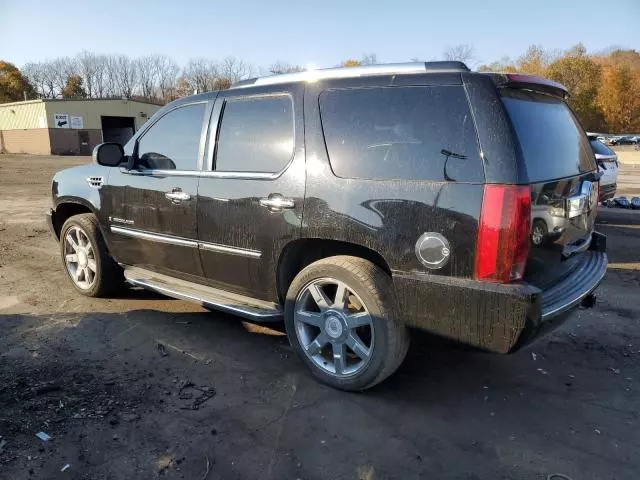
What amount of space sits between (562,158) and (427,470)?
79.7 inches

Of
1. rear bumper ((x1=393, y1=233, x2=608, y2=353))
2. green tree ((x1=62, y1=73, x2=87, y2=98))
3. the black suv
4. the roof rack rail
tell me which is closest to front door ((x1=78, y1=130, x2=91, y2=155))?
the black suv

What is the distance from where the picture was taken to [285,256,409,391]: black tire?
3.02 meters

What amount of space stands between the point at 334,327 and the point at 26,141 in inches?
1976

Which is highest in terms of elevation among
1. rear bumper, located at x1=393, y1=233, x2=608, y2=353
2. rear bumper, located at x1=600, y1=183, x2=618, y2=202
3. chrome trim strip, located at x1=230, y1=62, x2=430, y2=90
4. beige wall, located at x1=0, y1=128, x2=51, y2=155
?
chrome trim strip, located at x1=230, y1=62, x2=430, y2=90

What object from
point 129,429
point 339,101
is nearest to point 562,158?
point 339,101

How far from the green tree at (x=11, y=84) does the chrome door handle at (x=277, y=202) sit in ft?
257

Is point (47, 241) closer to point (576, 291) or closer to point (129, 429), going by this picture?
point (129, 429)

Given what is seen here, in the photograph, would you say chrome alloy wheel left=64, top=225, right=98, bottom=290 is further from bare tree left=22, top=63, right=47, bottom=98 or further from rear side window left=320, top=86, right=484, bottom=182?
bare tree left=22, top=63, right=47, bottom=98

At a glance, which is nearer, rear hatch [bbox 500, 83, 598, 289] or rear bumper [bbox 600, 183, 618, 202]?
rear hatch [bbox 500, 83, 598, 289]

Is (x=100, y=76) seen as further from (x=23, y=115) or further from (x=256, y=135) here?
(x=256, y=135)

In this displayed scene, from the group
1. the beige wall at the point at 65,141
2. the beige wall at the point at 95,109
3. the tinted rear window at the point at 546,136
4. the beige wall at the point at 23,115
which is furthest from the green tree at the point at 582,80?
the tinted rear window at the point at 546,136

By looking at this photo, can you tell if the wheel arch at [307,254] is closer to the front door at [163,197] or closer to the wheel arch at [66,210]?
the front door at [163,197]

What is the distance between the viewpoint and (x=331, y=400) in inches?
127

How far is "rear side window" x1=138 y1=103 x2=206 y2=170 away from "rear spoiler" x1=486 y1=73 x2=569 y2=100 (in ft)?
A: 7.46
